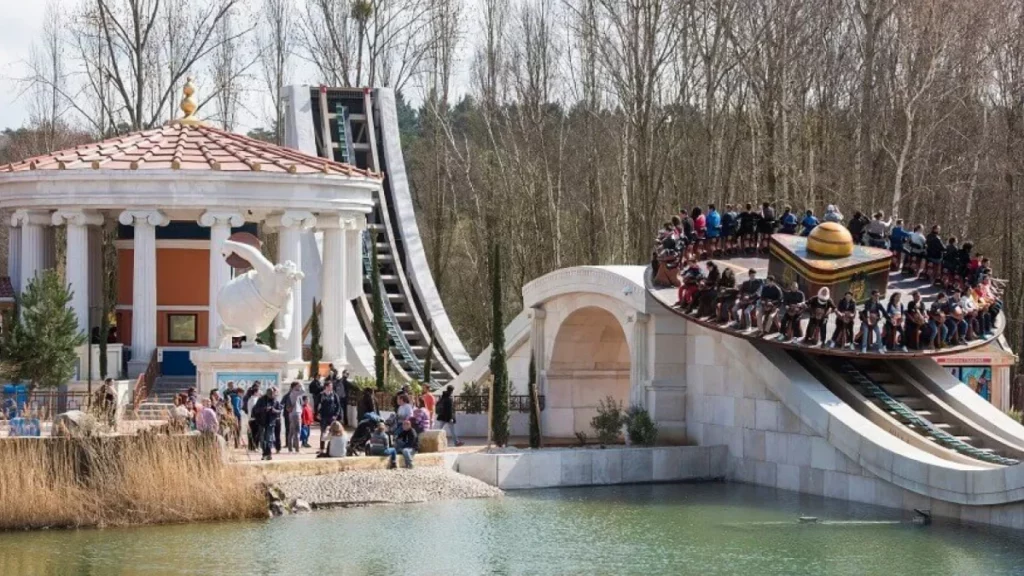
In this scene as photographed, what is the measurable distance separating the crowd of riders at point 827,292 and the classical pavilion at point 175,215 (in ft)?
33.4

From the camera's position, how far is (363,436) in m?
35.4

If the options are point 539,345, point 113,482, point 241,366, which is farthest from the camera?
point 539,345

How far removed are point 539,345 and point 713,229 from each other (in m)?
4.18

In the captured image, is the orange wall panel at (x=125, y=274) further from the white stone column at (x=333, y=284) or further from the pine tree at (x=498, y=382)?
the pine tree at (x=498, y=382)

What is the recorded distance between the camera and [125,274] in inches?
2133

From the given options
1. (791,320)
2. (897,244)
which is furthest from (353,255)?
(791,320)

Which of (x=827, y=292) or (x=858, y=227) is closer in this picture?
(x=827, y=292)

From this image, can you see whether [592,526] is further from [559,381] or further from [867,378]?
[559,381]

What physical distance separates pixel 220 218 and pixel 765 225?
13.2 m

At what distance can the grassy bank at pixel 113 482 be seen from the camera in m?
30.4

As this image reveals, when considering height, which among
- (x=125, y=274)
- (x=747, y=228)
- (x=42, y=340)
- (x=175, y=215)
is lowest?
(x=42, y=340)

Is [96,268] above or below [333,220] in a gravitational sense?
below

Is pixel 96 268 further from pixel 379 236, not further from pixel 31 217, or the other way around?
pixel 379 236

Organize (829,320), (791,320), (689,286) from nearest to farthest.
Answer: (791,320)
(689,286)
(829,320)
